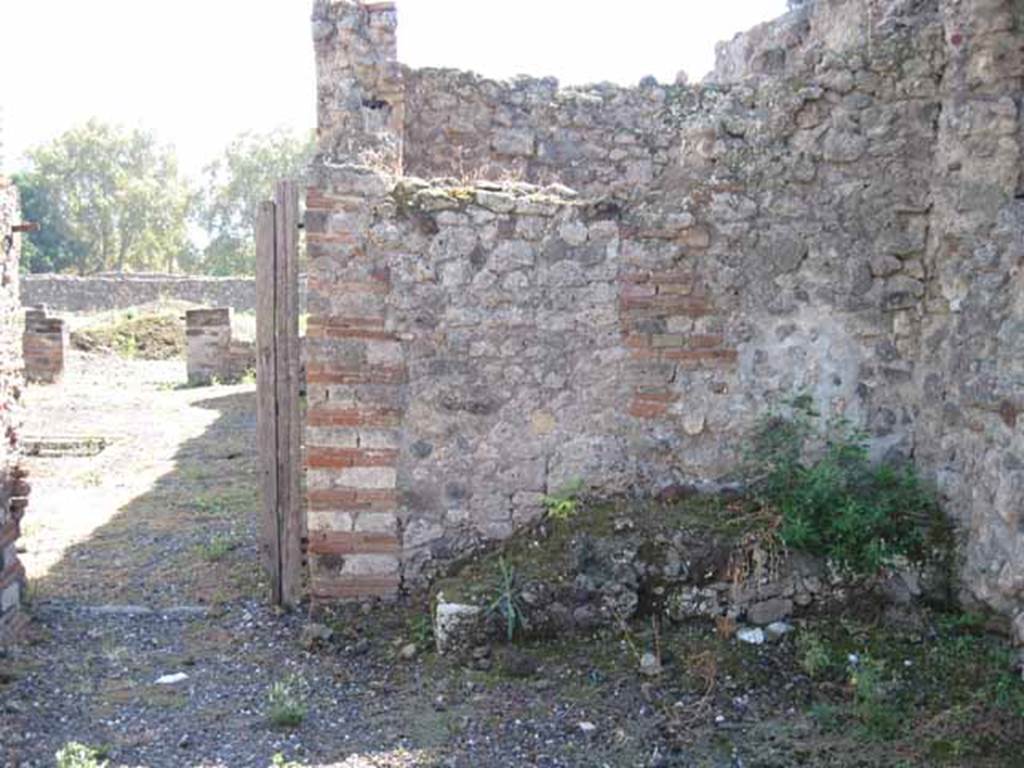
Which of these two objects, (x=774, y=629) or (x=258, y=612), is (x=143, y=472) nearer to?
(x=258, y=612)

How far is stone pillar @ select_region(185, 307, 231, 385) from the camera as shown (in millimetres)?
17672

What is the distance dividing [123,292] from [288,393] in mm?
23890

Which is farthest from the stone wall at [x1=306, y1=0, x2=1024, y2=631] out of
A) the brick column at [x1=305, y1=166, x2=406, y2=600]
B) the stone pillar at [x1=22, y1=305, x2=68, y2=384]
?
the stone pillar at [x1=22, y1=305, x2=68, y2=384]

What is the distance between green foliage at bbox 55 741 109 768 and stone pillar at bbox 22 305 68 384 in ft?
47.3

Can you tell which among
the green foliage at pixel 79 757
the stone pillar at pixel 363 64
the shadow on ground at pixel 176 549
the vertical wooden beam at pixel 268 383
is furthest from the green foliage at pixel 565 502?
the stone pillar at pixel 363 64

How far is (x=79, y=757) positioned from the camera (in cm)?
408

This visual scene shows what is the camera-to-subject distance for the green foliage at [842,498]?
206 inches

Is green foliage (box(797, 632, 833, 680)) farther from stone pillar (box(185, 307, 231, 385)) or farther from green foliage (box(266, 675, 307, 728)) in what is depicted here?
stone pillar (box(185, 307, 231, 385))

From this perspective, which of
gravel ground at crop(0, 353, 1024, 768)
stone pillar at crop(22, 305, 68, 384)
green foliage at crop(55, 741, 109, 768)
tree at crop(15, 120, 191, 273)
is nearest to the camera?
green foliage at crop(55, 741, 109, 768)

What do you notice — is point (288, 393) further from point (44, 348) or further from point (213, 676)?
point (44, 348)

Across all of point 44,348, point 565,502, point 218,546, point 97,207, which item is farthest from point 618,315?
point 97,207

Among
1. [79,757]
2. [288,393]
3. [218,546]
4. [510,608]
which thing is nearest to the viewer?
[79,757]

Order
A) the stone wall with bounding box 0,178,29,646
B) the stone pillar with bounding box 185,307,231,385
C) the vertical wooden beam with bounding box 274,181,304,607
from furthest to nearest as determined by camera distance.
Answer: the stone pillar with bounding box 185,307,231,385
the vertical wooden beam with bounding box 274,181,304,607
the stone wall with bounding box 0,178,29,646

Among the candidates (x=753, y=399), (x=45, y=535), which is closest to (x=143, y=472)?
(x=45, y=535)
